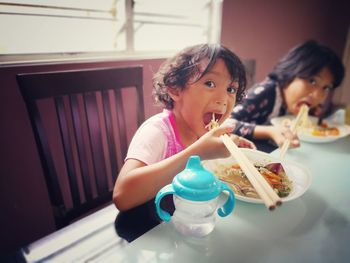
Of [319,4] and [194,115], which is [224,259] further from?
[319,4]

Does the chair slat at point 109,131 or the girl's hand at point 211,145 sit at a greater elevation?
the girl's hand at point 211,145

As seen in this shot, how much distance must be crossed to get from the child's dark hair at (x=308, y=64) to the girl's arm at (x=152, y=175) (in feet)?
3.14

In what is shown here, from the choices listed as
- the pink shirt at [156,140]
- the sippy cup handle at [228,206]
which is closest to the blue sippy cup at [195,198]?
the sippy cup handle at [228,206]

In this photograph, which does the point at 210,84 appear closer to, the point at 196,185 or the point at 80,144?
the point at 196,185

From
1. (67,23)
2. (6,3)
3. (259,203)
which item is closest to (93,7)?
(67,23)

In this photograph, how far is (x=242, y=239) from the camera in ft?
1.75

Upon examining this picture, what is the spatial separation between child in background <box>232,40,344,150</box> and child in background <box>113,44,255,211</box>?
484 millimetres

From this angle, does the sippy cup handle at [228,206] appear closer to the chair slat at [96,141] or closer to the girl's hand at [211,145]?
the girl's hand at [211,145]

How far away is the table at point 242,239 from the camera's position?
486 millimetres

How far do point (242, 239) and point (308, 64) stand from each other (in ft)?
3.83

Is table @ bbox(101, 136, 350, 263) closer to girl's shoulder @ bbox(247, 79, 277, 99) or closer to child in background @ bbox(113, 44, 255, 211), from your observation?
child in background @ bbox(113, 44, 255, 211)

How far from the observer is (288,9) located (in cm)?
280

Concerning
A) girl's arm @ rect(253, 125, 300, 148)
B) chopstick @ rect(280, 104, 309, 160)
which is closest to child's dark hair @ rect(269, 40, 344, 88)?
chopstick @ rect(280, 104, 309, 160)

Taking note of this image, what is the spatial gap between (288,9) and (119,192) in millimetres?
2978
